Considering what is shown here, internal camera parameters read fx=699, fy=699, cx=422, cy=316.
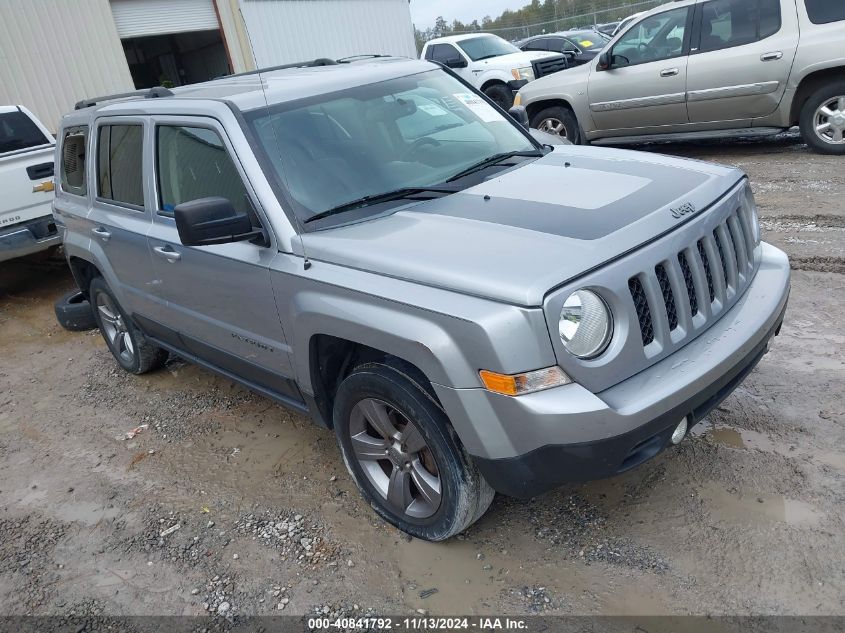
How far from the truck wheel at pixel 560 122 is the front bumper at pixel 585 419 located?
7.07m

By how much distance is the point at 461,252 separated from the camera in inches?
98.9

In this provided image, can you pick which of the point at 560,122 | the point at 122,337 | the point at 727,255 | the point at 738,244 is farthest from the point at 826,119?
the point at 122,337

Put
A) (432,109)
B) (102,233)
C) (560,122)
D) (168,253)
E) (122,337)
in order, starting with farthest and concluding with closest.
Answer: (560,122)
(122,337)
(102,233)
(432,109)
(168,253)

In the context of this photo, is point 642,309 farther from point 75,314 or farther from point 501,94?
point 501,94

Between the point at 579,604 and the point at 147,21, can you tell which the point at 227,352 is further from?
the point at 147,21

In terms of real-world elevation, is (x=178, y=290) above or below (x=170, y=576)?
above

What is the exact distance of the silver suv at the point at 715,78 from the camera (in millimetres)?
7258

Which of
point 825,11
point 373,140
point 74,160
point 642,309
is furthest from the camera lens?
point 825,11

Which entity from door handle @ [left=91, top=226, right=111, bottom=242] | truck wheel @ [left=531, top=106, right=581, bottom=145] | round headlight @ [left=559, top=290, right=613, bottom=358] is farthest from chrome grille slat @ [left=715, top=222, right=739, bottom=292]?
truck wheel @ [left=531, top=106, right=581, bottom=145]

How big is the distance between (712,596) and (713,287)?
3.72 ft

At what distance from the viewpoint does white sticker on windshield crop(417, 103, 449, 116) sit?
12.2 feet

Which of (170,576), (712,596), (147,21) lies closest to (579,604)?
(712,596)

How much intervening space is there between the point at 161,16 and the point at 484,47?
21.9 ft

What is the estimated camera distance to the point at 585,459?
7.62 ft
